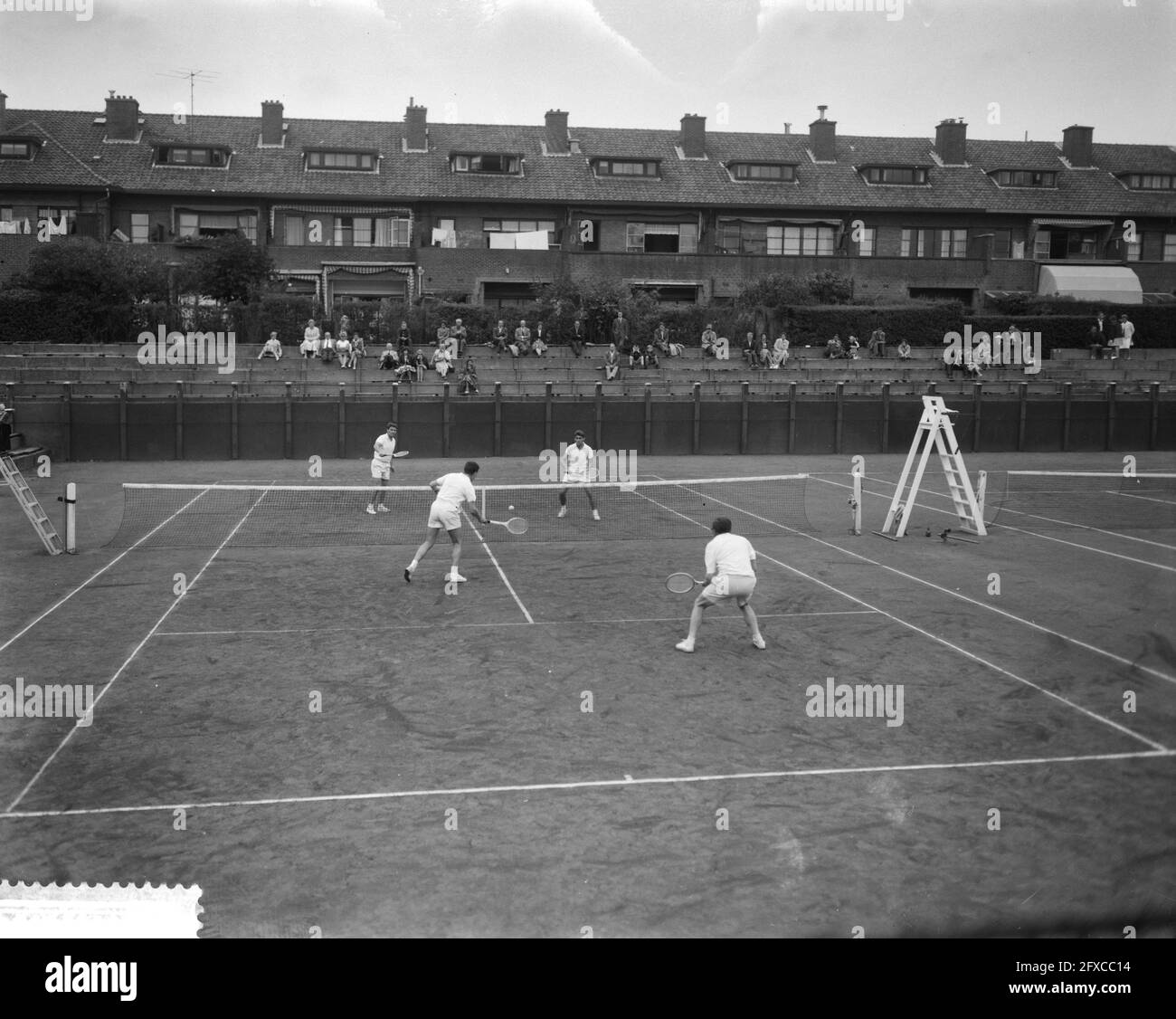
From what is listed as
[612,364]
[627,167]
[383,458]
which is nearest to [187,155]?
[627,167]

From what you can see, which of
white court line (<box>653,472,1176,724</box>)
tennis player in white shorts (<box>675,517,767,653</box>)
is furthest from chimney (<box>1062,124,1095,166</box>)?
tennis player in white shorts (<box>675,517,767,653</box>)

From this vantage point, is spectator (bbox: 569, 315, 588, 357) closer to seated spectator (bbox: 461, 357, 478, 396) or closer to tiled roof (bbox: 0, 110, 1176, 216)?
seated spectator (bbox: 461, 357, 478, 396)

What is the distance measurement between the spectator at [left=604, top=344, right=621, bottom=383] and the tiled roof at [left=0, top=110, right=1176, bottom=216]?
15466mm

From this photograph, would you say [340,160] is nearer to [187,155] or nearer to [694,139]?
[187,155]

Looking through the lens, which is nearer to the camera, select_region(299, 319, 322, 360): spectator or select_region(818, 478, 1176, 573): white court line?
select_region(818, 478, 1176, 573): white court line

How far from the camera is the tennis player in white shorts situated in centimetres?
1403

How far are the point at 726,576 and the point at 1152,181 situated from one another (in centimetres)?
6209

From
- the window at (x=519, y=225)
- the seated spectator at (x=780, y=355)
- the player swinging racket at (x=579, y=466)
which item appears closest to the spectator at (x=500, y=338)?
the seated spectator at (x=780, y=355)

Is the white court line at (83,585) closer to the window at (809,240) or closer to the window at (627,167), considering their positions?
the window at (627,167)

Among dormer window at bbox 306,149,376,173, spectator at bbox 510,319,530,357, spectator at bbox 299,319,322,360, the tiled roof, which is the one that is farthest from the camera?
dormer window at bbox 306,149,376,173

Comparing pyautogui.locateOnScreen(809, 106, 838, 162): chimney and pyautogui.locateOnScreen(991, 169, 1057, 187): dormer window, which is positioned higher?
pyautogui.locateOnScreen(809, 106, 838, 162): chimney

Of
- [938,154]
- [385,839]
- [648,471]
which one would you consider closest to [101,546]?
[385,839]

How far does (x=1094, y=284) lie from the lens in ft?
194

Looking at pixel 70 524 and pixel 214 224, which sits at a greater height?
pixel 214 224
